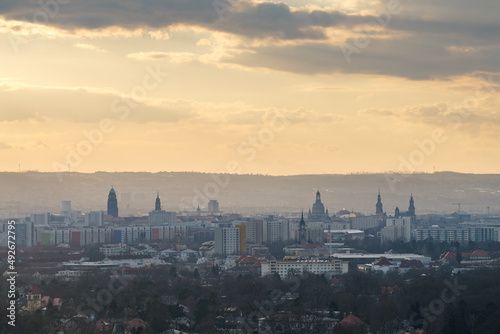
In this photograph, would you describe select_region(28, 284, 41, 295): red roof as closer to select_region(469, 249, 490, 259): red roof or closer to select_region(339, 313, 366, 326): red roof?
select_region(339, 313, 366, 326): red roof

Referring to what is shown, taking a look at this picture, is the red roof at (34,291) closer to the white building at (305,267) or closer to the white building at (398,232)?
the white building at (305,267)

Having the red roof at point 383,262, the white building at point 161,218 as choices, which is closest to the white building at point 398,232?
the red roof at point 383,262

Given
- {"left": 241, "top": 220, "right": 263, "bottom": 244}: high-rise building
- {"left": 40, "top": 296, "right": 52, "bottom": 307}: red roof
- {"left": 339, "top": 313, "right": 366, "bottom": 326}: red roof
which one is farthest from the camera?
{"left": 241, "top": 220, "right": 263, "bottom": 244}: high-rise building

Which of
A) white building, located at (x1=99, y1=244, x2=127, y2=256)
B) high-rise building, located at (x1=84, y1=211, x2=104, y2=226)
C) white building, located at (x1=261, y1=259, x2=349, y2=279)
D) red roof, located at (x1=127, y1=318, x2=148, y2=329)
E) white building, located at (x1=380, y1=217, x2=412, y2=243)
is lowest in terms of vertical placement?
red roof, located at (x1=127, y1=318, x2=148, y2=329)

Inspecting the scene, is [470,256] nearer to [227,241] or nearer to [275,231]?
[227,241]

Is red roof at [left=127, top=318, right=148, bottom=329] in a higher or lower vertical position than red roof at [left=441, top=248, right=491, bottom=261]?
lower

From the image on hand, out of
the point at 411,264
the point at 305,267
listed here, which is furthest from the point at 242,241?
the point at 305,267

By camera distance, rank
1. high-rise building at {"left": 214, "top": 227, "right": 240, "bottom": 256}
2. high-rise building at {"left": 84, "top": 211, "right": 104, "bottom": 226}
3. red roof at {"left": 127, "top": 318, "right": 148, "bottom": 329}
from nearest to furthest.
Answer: red roof at {"left": 127, "top": 318, "right": 148, "bottom": 329}
high-rise building at {"left": 214, "top": 227, "right": 240, "bottom": 256}
high-rise building at {"left": 84, "top": 211, "right": 104, "bottom": 226}

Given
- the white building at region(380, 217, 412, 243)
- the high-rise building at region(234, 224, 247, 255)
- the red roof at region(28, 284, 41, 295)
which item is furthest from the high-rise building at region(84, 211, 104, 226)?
the red roof at region(28, 284, 41, 295)
